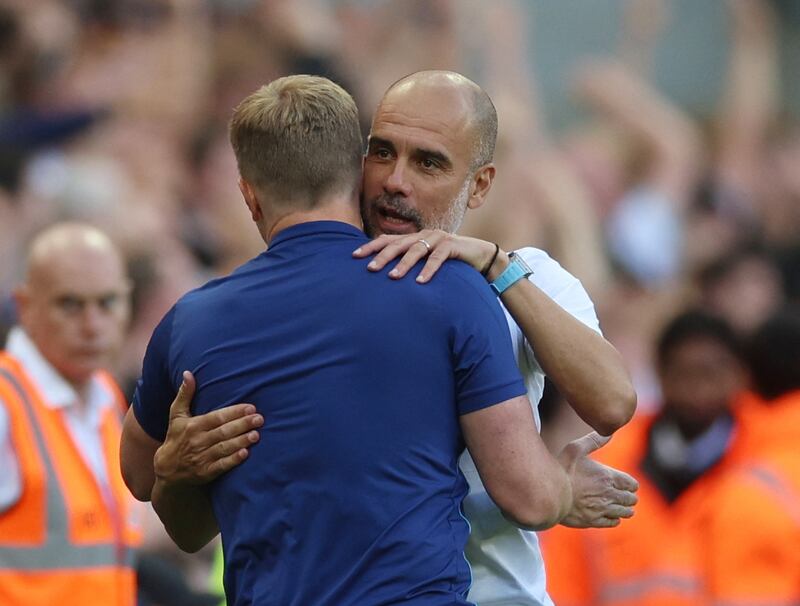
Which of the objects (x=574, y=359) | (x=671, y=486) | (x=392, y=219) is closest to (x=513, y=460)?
(x=574, y=359)

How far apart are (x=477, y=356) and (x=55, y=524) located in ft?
6.76

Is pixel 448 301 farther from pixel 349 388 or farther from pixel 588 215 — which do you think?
pixel 588 215

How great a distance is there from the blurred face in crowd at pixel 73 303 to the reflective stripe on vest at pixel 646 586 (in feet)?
6.42

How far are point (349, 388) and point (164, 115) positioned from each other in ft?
17.6

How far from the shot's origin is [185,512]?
128 inches

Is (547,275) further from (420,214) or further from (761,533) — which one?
(761,533)

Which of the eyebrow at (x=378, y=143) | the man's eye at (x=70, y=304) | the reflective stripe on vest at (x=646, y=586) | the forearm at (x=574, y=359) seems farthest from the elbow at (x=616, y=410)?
the reflective stripe on vest at (x=646, y=586)

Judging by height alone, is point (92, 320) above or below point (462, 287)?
below

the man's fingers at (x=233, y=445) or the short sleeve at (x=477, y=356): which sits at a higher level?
the short sleeve at (x=477, y=356)

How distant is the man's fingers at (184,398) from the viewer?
9.93 ft

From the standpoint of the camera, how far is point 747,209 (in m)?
11.2

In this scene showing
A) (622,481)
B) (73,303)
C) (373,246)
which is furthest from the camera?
(73,303)

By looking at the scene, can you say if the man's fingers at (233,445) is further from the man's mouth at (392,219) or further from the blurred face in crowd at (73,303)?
the blurred face in crowd at (73,303)

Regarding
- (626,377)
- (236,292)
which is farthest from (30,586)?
(626,377)
